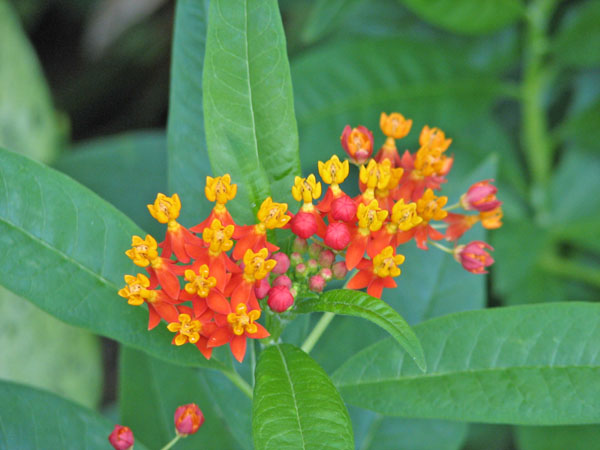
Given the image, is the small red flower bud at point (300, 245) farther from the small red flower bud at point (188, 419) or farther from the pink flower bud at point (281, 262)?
the small red flower bud at point (188, 419)

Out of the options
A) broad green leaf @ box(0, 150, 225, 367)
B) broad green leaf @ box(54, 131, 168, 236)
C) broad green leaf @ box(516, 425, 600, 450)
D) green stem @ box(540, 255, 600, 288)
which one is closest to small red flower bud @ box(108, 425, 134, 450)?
broad green leaf @ box(0, 150, 225, 367)

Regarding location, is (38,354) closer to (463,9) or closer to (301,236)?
(301,236)

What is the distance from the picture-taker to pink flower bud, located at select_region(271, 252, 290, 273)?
133 cm

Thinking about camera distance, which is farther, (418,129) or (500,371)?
Answer: (418,129)

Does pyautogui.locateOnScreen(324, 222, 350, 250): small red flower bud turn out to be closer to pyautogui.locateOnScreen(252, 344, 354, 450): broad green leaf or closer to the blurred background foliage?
pyautogui.locateOnScreen(252, 344, 354, 450): broad green leaf

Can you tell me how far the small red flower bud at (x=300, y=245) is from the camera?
138 centimetres

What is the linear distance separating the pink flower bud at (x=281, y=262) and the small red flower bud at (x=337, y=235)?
0.32ft

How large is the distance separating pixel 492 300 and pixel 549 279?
27 centimetres

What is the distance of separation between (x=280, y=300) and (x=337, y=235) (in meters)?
0.17

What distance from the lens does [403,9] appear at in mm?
3023

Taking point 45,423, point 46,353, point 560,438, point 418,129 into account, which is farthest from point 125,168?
point 560,438

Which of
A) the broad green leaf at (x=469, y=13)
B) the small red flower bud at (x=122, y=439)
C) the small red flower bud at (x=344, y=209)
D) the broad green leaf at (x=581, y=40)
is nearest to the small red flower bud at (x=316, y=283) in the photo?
the small red flower bud at (x=344, y=209)

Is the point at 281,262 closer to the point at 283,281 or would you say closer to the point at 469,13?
the point at 283,281

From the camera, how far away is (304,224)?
4.28 ft
